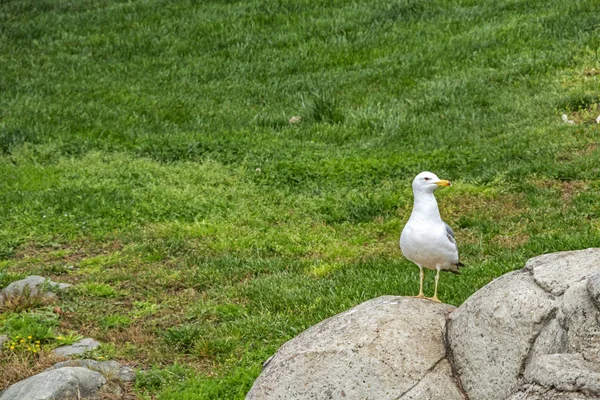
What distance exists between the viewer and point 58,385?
7.22m

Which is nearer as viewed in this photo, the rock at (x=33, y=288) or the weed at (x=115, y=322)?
the weed at (x=115, y=322)

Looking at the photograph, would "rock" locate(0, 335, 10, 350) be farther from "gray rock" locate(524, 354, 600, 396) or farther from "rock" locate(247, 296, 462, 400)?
"gray rock" locate(524, 354, 600, 396)

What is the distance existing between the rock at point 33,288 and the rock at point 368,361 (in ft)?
13.7

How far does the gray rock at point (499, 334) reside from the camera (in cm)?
527

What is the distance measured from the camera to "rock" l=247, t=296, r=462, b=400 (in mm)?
5480

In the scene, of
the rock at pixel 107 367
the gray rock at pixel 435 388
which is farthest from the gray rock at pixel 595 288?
the rock at pixel 107 367

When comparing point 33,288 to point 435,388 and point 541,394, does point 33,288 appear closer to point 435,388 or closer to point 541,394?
point 435,388

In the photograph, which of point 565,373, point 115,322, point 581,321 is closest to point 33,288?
point 115,322

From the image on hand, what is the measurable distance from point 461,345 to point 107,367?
137 inches

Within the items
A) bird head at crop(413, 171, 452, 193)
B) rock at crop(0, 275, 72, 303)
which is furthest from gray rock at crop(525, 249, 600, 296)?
rock at crop(0, 275, 72, 303)

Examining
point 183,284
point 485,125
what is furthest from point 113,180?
point 485,125

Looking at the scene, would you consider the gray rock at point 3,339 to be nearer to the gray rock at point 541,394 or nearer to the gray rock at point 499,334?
the gray rock at point 499,334

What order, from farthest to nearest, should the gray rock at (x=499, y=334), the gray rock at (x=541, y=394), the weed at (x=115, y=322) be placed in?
the weed at (x=115, y=322) → the gray rock at (x=499, y=334) → the gray rock at (x=541, y=394)

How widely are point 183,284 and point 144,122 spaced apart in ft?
22.5
